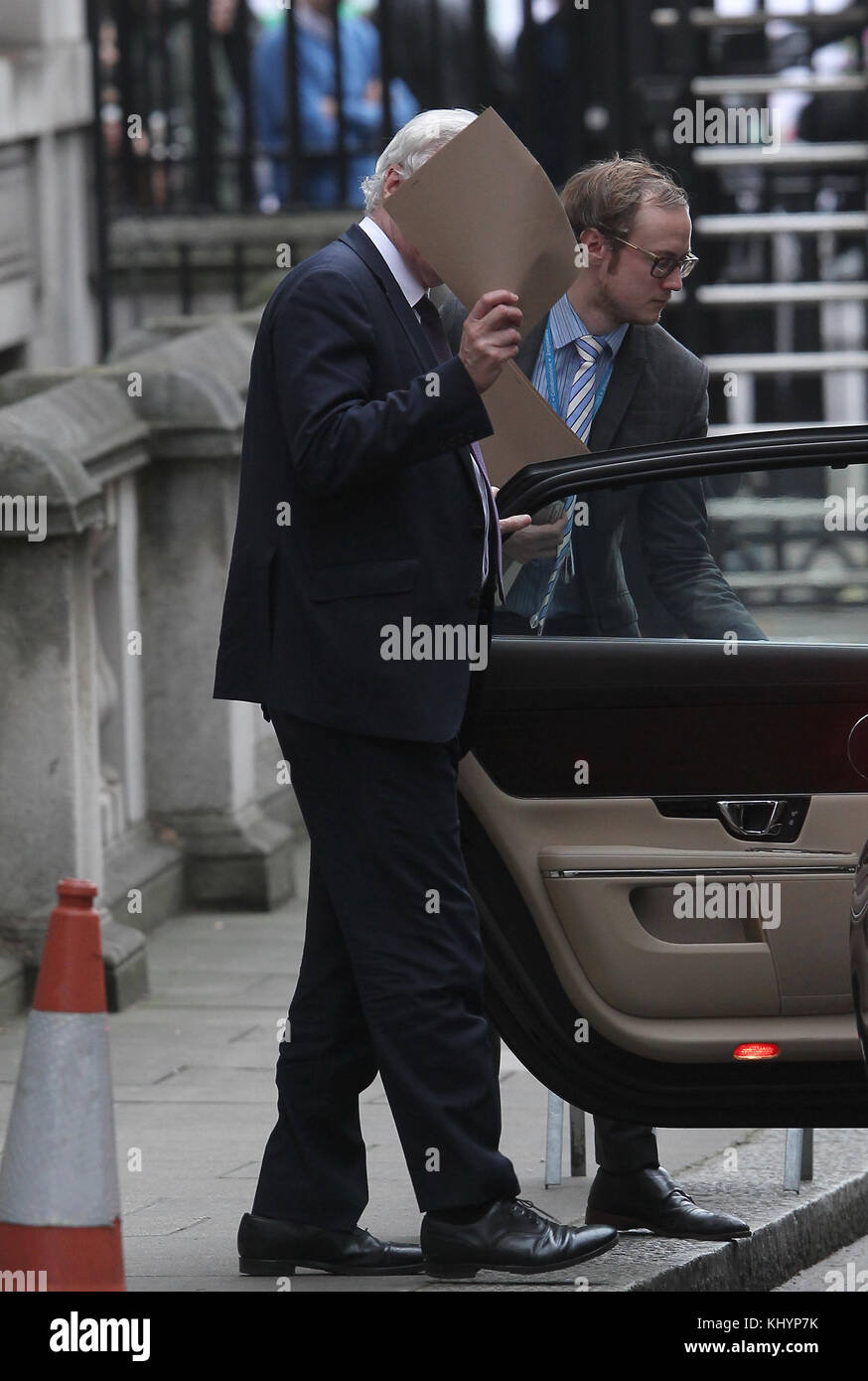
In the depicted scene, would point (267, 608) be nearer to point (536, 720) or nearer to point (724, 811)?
point (536, 720)

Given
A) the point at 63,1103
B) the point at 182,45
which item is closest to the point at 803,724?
the point at 63,1103

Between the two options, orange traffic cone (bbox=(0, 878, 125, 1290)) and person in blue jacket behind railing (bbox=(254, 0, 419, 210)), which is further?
person in blue jacket behind railing (bbox=(254, 0, 419, 210))

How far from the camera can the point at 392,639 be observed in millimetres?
4141

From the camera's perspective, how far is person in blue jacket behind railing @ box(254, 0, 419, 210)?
11.8m

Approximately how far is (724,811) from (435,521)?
0.77 meters

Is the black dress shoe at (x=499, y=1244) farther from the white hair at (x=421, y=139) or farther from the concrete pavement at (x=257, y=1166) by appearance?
the white hair at (x=421, y=139)

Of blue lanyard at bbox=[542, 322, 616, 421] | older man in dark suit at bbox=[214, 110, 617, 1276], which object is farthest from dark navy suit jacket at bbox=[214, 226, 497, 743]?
blue lanyard at bbox=[542, 322, 616, 421]

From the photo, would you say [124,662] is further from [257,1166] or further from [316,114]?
[316,114]

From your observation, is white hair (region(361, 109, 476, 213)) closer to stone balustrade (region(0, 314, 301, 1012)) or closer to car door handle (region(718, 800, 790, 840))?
car door handle (region(718, 800, 790, 840))

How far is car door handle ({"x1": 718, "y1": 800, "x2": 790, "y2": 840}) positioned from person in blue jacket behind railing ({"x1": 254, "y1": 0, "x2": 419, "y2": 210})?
7542 mm

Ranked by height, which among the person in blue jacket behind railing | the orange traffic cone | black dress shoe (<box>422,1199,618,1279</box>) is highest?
the person in blue jacket behind railing

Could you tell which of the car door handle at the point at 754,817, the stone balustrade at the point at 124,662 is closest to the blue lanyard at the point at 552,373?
the car door handle at the point at 754,817

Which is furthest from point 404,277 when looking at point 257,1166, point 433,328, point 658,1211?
point 257,1166

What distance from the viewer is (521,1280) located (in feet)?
14.0
